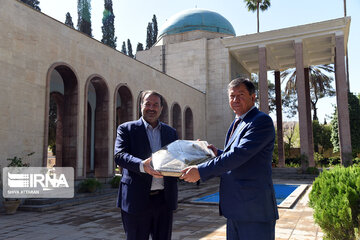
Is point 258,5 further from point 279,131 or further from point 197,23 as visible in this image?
point 279,131

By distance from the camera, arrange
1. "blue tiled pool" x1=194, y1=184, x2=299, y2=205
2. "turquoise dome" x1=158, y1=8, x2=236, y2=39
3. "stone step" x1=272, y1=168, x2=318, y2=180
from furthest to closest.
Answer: "turquoise dome" x1=158, y1=8, x2=236, y2=39 < "stone step" x1=272, y1=168, x2=318, y2=180 < "blue tiled pool" x1=194, y1=184, x2=299, y2=205

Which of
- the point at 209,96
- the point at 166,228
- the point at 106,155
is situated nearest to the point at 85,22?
the point at 209,96

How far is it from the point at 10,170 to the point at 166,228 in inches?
315

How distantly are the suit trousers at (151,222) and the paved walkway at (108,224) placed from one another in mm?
2788

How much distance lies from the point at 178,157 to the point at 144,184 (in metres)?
0.63

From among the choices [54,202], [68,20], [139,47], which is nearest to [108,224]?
[54,202]

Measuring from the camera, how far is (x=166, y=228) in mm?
3289

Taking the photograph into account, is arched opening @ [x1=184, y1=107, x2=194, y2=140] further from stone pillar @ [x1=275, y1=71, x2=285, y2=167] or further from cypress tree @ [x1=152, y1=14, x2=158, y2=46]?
cypress tree @ [x1=152, y1=14, x2=158, y2=46]

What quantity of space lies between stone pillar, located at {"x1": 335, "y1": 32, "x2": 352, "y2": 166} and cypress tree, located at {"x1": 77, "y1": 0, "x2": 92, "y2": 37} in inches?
1215

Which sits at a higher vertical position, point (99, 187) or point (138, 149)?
point (138, 149)

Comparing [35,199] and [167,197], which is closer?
[167,197]

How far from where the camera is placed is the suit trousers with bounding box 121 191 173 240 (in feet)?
10.3

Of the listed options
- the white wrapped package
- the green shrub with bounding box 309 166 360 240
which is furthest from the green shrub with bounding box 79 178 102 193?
the white wrapped package

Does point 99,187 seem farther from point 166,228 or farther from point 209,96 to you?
point 209,96
